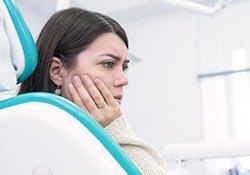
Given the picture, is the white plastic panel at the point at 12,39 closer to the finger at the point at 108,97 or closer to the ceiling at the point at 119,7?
the finger at the point at 108,97

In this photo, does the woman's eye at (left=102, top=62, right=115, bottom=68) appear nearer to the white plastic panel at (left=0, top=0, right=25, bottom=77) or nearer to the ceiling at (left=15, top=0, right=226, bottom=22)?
the white plastic panel at (left=0, top=0, right=25, bottom=77)

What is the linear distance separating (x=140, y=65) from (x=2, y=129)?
274cm

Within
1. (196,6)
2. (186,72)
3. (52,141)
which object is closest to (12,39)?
→ (52,141)

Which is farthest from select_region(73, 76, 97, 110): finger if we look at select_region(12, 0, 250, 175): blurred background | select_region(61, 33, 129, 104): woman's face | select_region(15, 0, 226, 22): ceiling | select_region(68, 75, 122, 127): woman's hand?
select_region(15, 0, 226, 22): ceiling

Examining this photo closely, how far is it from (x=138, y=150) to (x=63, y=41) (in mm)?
315

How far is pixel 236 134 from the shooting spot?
2.77 m

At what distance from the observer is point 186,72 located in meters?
3.03

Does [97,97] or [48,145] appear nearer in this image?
[48,145]

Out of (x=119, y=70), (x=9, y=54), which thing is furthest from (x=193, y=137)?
(x=9, y=54)

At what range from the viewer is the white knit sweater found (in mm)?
844

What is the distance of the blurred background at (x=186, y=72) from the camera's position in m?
2.85

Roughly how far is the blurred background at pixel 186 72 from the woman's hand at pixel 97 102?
1.92 meters

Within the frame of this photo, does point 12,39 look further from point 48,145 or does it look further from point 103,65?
point 103,65

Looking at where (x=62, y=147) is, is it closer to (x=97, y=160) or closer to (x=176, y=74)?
(x=97, y=160)
